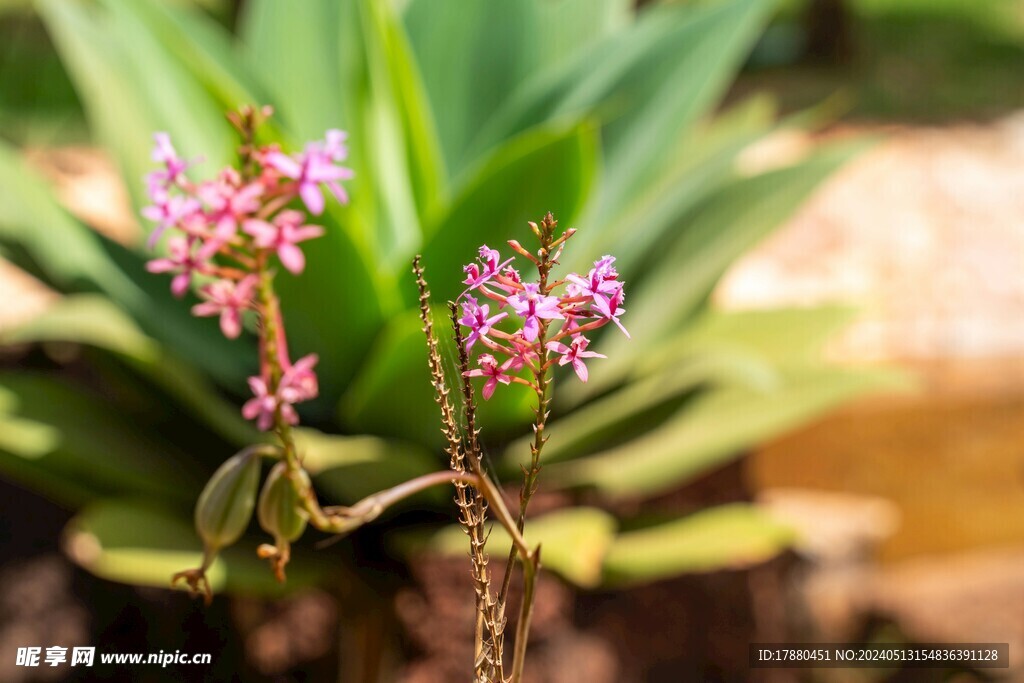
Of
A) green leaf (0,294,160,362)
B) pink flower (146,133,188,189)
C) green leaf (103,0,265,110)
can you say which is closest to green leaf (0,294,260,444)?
green leaf (0,294,160,362)

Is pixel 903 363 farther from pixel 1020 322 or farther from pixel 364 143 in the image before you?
pixel 364 143

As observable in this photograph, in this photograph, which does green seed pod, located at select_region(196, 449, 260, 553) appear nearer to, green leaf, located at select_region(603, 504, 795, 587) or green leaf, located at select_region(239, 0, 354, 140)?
green leaf, located at select_region(603, 504, 795, 587)

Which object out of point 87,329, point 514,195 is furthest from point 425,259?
point 87,329

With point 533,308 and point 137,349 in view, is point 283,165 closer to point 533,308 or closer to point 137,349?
point 533,308

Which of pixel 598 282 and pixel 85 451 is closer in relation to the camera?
pixel 598 282

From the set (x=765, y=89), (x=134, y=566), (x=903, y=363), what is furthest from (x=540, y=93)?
(x=765, y=89)

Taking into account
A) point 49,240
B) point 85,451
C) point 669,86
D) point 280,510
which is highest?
point 669,86
